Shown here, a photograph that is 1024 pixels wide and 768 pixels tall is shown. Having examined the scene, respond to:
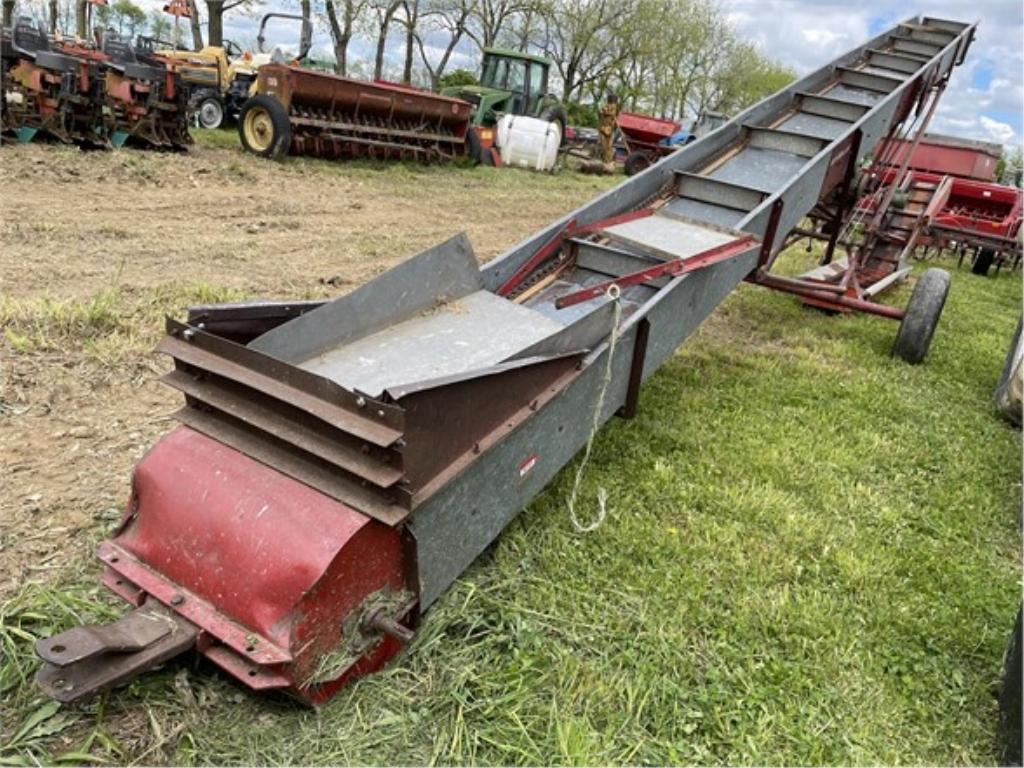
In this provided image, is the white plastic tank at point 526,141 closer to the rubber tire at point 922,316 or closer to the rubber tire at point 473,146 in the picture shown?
the rubber tire at point 473,146

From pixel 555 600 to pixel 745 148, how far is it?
3957mm

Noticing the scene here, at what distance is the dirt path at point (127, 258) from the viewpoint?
3.00 m

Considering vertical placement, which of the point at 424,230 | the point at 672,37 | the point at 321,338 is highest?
the point at 672,37

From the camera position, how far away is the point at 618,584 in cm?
273

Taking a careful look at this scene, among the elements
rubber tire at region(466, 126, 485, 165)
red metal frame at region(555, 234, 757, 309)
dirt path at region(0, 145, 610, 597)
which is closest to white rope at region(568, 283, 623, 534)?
red metal frame at region(555, 234, 757, 309)

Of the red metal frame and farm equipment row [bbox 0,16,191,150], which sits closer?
the red metal frame

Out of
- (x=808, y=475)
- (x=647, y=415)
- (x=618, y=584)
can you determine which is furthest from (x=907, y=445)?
(x=618, y=584)

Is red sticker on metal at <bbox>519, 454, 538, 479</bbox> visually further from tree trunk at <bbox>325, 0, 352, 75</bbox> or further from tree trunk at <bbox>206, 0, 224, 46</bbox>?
tree trunk at <bbox>325, 0, 352, 75</bbox>

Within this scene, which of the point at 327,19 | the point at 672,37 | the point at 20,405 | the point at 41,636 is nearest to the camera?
the point at 41,636

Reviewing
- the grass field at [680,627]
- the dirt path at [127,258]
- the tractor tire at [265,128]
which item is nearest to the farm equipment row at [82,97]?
the dirt path at [127,258]

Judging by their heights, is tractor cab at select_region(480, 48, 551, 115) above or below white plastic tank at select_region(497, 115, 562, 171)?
above

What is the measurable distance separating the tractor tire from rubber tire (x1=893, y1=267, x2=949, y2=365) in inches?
345

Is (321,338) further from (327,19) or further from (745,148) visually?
(327,19)

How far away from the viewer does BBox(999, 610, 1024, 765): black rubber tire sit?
83.7 inches
